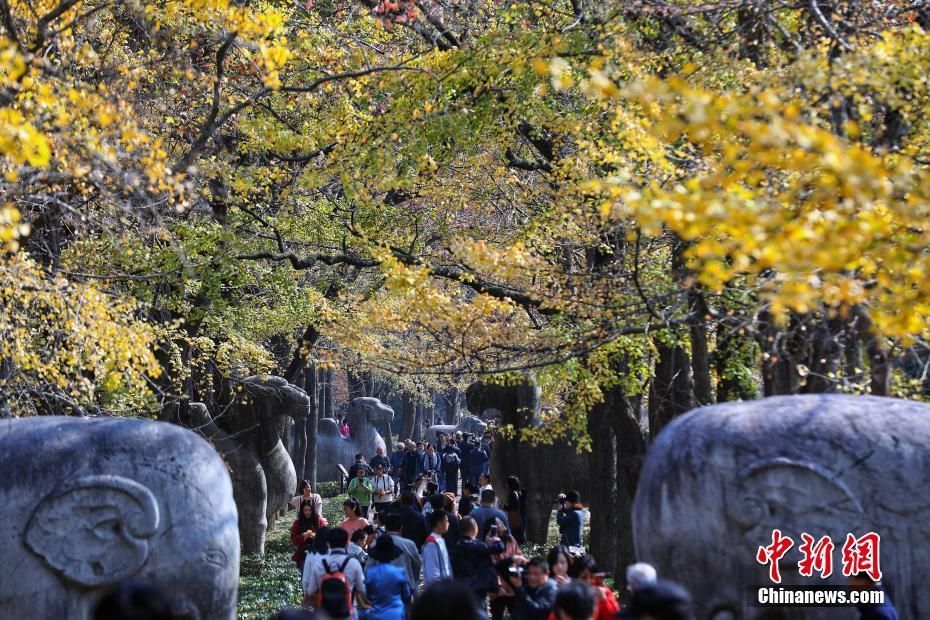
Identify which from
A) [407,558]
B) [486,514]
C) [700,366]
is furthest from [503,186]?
[407,558]

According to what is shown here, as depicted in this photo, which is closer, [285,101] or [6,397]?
[6,397]

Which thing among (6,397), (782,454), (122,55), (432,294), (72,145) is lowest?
(782,454)

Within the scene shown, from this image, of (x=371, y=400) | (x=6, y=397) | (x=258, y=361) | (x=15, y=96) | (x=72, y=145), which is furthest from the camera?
(x=371, y=400)

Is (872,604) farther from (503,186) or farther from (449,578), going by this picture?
(503,186)

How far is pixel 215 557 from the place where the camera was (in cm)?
812

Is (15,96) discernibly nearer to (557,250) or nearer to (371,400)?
(557,250)

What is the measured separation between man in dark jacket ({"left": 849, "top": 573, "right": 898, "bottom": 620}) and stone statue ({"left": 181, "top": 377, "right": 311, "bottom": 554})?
40.5 ft

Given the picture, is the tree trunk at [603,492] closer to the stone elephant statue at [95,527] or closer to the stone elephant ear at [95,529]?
the stone elephant statue at [95,527]

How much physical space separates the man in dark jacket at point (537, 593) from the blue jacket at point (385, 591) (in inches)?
46.4

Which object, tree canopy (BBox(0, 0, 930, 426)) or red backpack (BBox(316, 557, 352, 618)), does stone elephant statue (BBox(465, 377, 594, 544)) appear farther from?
red backpack (BBox(316, 557, 352, 618))

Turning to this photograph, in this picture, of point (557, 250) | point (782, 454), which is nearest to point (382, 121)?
point (557, 250)

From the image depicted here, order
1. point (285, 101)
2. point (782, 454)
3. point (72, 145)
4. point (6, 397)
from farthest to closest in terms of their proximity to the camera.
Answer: point (285, 101), point (6, 397), point (72, 145), point (782, 454)

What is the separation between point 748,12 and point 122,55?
8.60 m

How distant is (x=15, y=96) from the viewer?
30.9ft
